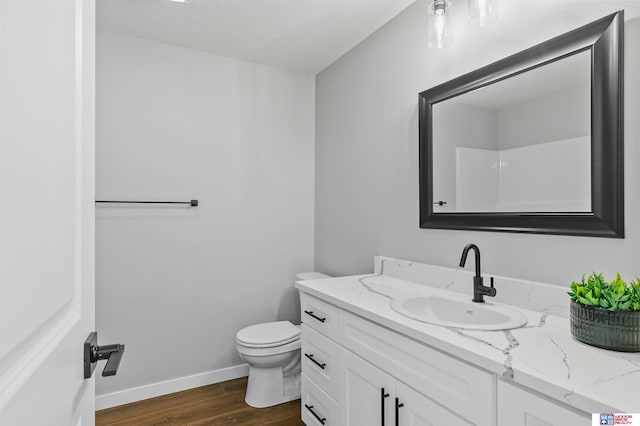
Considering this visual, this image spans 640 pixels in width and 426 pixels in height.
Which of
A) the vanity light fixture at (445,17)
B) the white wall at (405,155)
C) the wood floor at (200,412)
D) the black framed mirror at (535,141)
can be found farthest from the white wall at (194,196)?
the vanity light fixture at (445,17)

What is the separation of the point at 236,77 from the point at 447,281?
6.86 ft

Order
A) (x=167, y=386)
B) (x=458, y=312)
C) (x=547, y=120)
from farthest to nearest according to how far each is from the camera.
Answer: (x=167, y=386) < (x=458, y=312) < (x=547, y=120)

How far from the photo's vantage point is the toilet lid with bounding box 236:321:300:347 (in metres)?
2.22

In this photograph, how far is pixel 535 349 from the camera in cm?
101

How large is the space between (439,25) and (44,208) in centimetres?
179

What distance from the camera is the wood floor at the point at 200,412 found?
2.12 metres

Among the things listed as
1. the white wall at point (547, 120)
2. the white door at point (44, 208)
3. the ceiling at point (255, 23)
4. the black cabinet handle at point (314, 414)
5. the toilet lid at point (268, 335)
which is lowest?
the black cabinet handle at point (314, 414)

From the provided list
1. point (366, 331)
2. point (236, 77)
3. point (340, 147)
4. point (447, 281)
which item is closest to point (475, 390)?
point (366, 331)

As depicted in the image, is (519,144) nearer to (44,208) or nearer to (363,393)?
(363,393)

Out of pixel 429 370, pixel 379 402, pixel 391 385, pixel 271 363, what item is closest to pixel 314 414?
pixel 271 363

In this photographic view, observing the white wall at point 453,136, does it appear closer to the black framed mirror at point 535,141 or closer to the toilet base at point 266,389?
the black framed mirror at point 535,141

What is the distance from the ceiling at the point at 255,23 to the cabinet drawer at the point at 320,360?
182 cm

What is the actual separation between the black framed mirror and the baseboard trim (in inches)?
71.4

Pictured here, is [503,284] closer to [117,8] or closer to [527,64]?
[527,64]
